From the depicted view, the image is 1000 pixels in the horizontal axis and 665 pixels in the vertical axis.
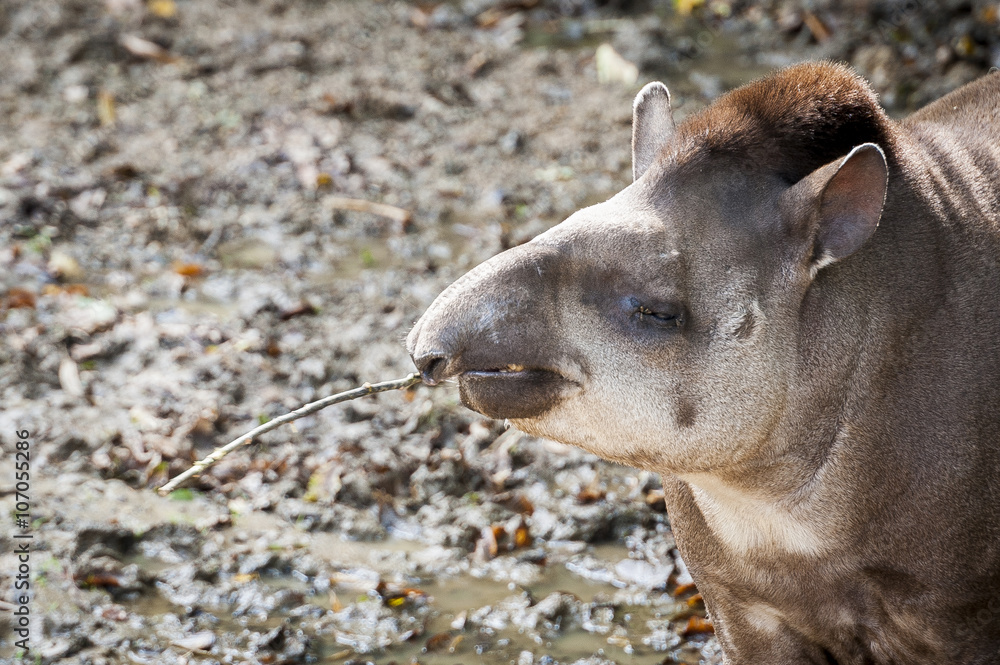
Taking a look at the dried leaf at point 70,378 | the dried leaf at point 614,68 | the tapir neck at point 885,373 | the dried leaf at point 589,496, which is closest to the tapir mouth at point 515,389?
the tapir neck at point 885,373

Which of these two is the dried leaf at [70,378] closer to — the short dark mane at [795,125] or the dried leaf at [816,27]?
the short dark mane at [795,125]

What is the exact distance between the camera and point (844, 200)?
111 inches

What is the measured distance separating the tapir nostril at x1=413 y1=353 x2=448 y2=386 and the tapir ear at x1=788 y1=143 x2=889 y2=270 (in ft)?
3.25

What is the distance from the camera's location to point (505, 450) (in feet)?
16.2

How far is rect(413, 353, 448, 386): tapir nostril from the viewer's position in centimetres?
274

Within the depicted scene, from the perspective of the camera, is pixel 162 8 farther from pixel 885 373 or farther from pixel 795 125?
pixel 885 373

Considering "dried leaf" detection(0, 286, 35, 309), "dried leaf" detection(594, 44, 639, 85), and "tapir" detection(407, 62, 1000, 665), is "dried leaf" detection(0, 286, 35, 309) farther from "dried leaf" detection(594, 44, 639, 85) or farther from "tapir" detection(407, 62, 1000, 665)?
"dried leaf" detection(594, 44, 639, 85)

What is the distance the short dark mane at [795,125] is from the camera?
3.00 metres

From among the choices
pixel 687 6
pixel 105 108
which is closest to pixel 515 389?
pixel 105 108

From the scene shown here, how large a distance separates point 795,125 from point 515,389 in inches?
40.9

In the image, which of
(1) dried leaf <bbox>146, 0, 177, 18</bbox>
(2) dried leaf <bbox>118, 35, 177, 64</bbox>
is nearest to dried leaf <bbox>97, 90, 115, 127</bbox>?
(2) dried leaf <bbox>118, 35, 177, 64</bbox>

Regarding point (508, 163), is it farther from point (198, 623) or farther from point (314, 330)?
point (198, 623)

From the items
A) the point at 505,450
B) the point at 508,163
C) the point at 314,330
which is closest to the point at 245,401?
the point at 314,330

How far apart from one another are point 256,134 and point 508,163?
1.84 metres
